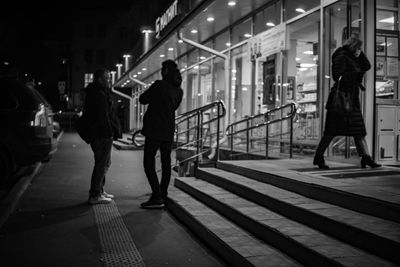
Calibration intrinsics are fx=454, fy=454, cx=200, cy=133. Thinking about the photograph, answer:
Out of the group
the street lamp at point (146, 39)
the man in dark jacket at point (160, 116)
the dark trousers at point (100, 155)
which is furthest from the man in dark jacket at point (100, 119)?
the street lamp at point (146, 39)

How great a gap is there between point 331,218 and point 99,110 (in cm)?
381

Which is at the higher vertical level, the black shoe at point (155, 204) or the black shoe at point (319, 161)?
Result: the black shoe at point (319, 161)

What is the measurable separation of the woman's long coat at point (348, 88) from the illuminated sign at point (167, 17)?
813 cm

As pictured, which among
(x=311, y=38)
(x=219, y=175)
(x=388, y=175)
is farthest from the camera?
(x=311, y=38)

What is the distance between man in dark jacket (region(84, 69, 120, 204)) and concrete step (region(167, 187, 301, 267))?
1158 millimetres

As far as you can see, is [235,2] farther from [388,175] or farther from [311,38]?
[388,175]

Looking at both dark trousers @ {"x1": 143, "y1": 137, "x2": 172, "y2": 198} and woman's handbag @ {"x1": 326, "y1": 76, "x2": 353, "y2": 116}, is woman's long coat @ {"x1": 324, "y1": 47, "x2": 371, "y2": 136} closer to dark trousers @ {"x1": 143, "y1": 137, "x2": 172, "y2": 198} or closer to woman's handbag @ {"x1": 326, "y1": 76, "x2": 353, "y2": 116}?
woman's handbag @ {"x1": 326, "y1": 76, "x2": 353, "y2": 116}

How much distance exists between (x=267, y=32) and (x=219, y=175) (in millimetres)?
5385

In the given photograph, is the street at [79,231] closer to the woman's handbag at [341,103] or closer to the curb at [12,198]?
the curb at [12,198]

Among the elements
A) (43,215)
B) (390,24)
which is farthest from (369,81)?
(43,215)

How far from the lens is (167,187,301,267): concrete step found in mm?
3943

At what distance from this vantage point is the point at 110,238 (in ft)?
17.0

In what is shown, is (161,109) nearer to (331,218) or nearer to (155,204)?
(155,204)

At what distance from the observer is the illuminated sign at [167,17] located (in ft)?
45.7
